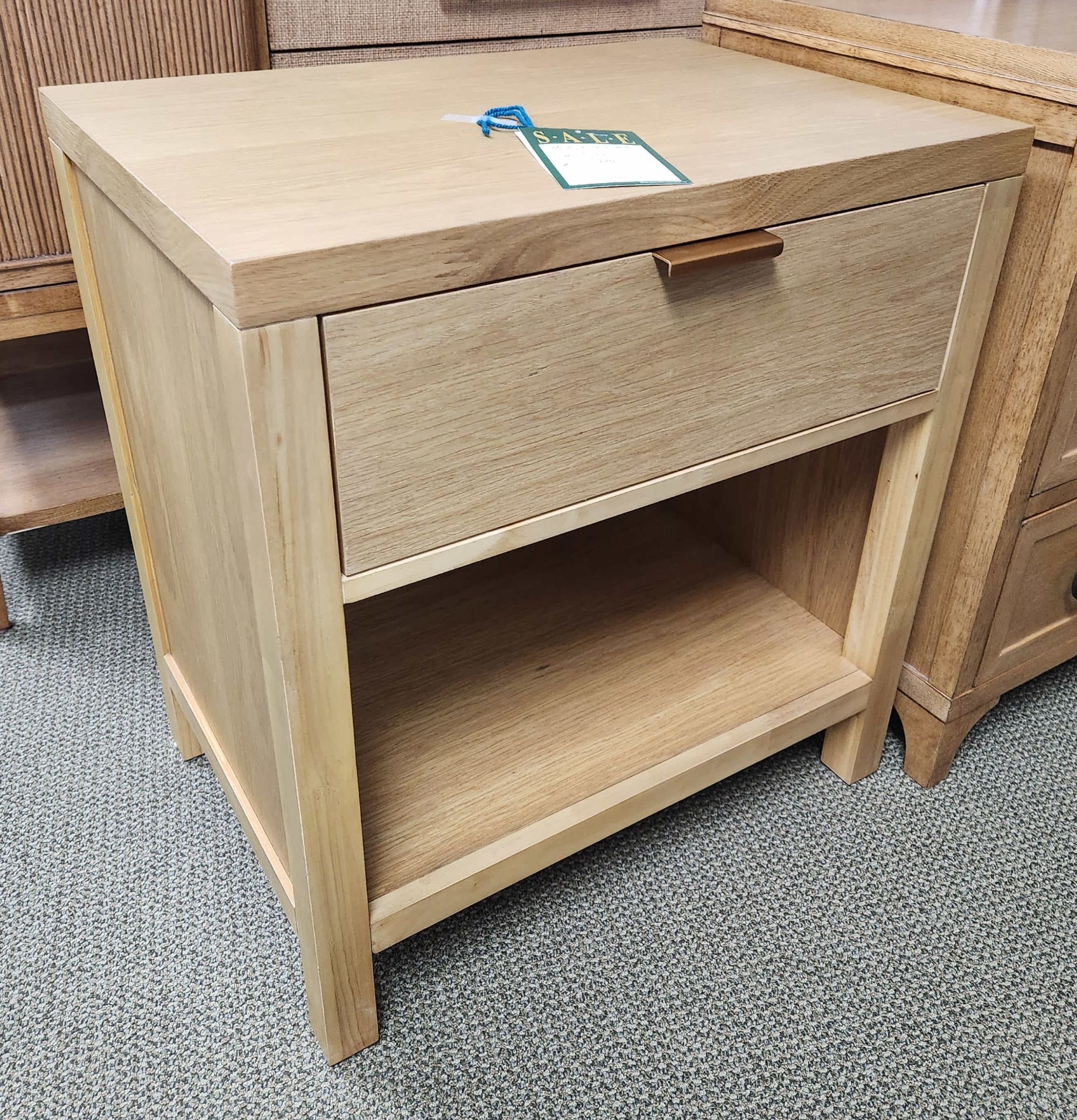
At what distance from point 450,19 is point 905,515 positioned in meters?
0.74

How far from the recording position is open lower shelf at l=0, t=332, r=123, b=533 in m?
1.09

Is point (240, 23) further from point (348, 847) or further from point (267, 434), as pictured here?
point (348, 847)

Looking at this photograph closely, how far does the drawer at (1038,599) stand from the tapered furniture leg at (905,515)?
91mm

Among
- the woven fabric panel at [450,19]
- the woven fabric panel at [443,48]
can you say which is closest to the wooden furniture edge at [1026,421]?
the woven fabric panel at [443,48]

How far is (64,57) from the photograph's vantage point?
895mm

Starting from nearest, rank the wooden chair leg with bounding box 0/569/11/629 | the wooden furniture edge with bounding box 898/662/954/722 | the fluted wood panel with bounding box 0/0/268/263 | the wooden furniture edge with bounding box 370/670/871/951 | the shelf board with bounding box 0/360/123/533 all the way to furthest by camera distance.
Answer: the wooden furniture edge with bounding box 370/670/871/951 < the fluted wood panel with bounding box 0/0/268/263 < the wooden furniture edge with bounding box 898/662/954/722 < the shelf board with bounding box 0/360/123/533 < the wooden chair leg with bounding box 0/569/11/629

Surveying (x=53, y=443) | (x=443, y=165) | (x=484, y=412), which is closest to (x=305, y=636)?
(x=484, y=412)

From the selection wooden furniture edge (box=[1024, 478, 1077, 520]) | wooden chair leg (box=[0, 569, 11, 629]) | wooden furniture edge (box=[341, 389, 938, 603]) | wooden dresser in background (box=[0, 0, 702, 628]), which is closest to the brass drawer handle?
wooden furniture edge (box=[341, 389, 938, 603])

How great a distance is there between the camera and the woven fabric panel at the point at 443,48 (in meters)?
1.06

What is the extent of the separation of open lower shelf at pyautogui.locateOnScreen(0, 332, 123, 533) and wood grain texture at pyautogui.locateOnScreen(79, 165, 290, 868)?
9.9 inches

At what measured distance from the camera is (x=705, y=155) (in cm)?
65

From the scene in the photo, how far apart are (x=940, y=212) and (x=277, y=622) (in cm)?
53

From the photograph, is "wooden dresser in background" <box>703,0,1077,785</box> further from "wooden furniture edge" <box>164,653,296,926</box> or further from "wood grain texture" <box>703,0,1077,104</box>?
"wooden furniture edge" <box>164,653,296,926</box>

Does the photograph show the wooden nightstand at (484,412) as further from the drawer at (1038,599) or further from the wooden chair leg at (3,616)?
the wooden chair leg at (3,616)
